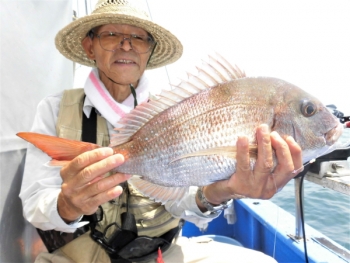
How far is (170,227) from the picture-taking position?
2037 mm

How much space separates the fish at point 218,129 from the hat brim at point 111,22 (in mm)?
969

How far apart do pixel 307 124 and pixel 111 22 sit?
156cm

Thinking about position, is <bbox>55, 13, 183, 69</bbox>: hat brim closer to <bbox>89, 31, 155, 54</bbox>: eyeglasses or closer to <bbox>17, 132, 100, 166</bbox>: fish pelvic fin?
<bbox>89, 31, 155, 54</bbox>: eyeglasses

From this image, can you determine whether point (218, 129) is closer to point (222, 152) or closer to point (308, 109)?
point (222, 152)

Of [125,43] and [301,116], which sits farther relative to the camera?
[125,43]

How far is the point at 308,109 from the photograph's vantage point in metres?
1.33

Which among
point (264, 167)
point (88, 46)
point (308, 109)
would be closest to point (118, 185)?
point (264, 167)

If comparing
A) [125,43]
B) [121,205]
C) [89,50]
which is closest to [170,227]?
[121,205]

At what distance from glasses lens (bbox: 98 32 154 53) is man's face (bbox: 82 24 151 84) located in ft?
0.09

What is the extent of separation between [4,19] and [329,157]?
253 centimetres

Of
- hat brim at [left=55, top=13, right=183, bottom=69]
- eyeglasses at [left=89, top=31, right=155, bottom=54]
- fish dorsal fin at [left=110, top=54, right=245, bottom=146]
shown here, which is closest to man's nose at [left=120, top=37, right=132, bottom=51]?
eyeglasses at [left=89, top=31, right=155, bottom=54]

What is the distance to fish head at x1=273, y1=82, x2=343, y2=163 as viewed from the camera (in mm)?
1309

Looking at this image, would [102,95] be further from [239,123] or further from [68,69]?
[68,69]

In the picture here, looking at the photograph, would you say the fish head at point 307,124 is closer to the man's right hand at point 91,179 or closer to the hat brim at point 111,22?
the man's right hand at point 91,179
